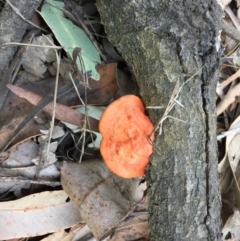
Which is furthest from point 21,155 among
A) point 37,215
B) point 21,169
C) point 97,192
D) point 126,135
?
point 126,135

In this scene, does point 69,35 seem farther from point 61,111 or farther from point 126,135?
point 126,135

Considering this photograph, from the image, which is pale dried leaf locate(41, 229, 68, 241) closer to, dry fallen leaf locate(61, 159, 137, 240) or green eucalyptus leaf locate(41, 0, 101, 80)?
dry fallen leaf locate(61, 159, 137, 240)

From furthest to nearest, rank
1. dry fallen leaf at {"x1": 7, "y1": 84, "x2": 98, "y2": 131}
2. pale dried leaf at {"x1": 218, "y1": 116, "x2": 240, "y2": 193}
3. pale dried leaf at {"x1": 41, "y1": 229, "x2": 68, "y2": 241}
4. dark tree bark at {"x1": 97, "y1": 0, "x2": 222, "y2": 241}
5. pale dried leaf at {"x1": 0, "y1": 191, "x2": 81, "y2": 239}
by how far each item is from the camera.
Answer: pale dried leaf at {"x1": 218, "y1": 116, "x2": 240, "y2": 193}, pale dried leaf at {"x1": 41, "y1": 229, "x2": 68, "y2": 241}, pale dried leaf at {"x1": 0, "y1": 191, "x2": 81, "y2": 239}, dry fallen leaf at {"x1": 7, "y1": 84, "x2": 98, "y2": 131}, dark tree bark at {"x1": 97, "y1": 0, "x2": 222, "y2": 241}

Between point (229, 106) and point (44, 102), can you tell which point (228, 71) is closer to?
point (229, 106)

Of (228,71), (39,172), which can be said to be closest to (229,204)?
(228,71)

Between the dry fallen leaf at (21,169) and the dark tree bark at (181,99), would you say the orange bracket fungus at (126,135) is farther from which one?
the dry fallen leaf at (21,169)

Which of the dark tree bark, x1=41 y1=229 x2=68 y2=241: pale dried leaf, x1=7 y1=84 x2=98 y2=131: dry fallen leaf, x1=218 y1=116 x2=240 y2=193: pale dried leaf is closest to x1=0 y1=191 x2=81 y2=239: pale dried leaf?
x1=41 y1=229 x2=68 y2=241: pale dried leaf

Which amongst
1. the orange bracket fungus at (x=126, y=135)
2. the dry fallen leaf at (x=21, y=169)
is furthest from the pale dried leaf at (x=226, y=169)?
the dry fallen leaf at (x=21, y=169)
